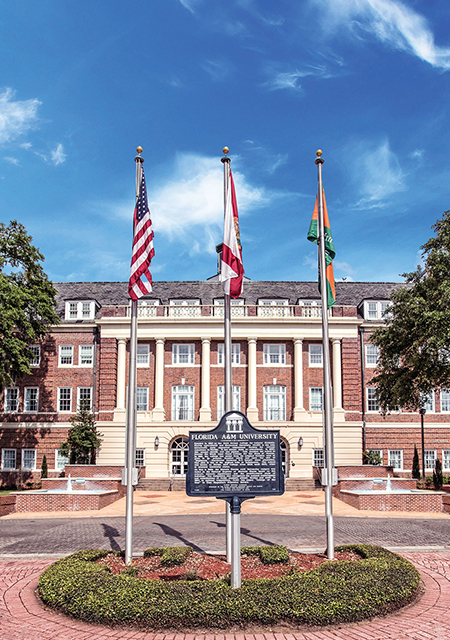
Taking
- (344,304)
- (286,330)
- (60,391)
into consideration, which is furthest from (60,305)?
(344,304)

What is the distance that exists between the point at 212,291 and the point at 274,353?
24.7 feet

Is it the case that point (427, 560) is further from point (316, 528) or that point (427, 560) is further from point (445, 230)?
point (445, 230)

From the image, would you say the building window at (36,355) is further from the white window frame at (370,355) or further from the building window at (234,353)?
the white window frame at (370,355)

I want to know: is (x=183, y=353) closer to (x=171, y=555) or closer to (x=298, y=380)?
(x=298, y=380)

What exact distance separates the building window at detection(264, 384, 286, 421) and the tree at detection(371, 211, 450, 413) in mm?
10025

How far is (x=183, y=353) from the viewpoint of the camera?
41.1m

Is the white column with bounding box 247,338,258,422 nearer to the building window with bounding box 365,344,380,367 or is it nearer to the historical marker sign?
the building window with bounding box 365,344,380,367

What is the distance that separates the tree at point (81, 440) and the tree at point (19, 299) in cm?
528

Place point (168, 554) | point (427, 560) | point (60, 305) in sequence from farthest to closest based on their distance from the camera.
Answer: point (60, 305)
point (427, 560)
point (168, 554)

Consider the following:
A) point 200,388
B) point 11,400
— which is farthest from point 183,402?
point 11,400

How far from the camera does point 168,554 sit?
11.9 m

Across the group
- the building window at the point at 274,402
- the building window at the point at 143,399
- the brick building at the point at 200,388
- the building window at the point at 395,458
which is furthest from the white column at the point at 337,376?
the building window at the point at 143,399

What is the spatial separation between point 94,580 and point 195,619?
6.89ft

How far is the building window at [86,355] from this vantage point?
1638 inches
